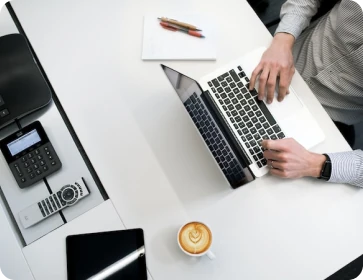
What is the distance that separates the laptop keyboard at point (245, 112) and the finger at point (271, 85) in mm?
21

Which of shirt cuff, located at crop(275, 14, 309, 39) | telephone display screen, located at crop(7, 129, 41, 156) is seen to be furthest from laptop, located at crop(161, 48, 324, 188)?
telephone display screen, located at crop(7, 129, 41, 156)

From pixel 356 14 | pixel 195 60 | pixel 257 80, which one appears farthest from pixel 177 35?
pixel 356 14

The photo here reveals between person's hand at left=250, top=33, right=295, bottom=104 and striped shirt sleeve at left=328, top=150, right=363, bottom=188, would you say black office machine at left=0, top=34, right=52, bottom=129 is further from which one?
striped shirt sleeve at left=328, top=150, right=363, bottom=188

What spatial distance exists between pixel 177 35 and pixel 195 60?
0.09m

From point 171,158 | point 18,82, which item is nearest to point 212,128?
point 171,158

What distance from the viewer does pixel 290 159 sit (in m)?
0.82

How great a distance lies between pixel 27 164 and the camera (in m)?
0.91

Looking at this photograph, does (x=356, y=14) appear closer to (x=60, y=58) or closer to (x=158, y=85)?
(x=158, y=85)

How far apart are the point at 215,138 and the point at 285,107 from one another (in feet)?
0.70

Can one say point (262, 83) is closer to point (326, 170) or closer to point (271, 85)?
point (271, 85)

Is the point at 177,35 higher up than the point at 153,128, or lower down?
higher up

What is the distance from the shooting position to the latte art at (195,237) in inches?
31.5

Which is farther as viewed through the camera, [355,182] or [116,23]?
[116,23]

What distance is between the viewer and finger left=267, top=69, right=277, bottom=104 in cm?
88
